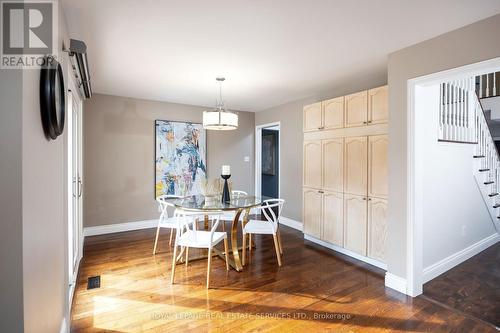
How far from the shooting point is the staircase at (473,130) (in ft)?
10.1

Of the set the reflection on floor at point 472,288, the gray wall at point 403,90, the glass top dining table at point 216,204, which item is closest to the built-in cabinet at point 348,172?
the gray wall at point 403,90

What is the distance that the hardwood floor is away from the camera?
200 centimetres

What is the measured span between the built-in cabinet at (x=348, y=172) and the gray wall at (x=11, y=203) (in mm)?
3075

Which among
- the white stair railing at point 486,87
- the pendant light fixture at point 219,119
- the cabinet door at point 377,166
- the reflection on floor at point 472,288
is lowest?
the reflection on floor at point 472,288

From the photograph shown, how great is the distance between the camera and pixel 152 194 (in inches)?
185

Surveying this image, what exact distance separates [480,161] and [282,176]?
9.73 feet

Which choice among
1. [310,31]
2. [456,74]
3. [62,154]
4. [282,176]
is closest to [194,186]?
[282,176]

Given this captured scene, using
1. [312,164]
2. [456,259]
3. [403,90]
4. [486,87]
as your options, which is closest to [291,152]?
[312,164]

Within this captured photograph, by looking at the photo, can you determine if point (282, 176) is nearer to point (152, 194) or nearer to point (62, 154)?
point (152, 194)

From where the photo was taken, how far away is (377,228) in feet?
9.92

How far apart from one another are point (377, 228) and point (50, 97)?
3179 millimetres

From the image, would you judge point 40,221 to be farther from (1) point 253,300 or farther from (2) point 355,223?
(2) point 355,223

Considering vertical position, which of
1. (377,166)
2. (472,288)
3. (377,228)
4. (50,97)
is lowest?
(472,288)

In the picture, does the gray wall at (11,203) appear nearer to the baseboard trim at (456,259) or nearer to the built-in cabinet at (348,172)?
the built-in cabinet at (348,172)
